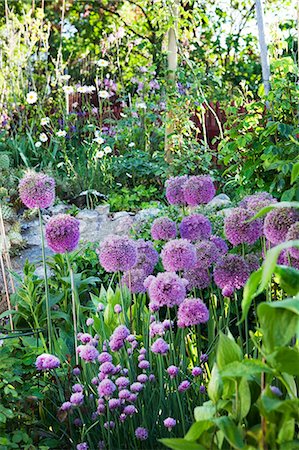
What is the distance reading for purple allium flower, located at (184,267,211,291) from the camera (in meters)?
2.11

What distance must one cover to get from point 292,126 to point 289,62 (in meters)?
0.35

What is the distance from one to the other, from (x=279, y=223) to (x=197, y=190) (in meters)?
0.63

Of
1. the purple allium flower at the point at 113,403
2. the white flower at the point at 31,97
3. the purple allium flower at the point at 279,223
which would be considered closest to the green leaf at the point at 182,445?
the purple allium flower at the point at 113,403

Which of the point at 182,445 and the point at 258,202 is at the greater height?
the point at 258,202

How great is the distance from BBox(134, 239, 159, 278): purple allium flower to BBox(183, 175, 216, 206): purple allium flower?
241 mm

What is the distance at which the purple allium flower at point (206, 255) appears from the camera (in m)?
2.09

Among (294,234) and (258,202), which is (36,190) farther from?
(294,234)

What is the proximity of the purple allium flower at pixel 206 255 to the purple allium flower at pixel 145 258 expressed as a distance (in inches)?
7.8

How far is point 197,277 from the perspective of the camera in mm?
2117

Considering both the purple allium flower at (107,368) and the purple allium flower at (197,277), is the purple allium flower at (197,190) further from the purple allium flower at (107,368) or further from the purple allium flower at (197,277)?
the purple allium flower at (107,368)

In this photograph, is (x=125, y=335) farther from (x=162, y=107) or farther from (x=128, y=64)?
(x=128, y=64)

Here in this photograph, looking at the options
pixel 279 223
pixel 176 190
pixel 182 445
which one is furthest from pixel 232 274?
pixel 182 445

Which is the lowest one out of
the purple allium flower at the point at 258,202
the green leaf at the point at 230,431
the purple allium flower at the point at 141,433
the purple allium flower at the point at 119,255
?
the purple allium flower at the point at 141,433

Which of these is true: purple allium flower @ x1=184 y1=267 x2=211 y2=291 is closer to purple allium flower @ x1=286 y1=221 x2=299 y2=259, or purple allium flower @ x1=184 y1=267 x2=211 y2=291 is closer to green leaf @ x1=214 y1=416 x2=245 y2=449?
purple allium flower @ x1=286 y1=221 x2=299 y2=259
